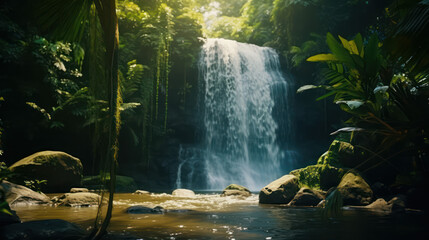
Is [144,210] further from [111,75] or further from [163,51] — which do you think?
[163,51]

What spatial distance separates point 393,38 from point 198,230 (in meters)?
3.04

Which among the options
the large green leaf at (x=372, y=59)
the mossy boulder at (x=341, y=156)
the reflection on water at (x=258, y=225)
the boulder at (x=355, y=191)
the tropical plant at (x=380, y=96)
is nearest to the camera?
the reflection on water at (x=258, y=225)

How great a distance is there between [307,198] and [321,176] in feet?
4.34

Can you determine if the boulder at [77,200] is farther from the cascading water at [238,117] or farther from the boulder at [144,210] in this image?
the cascading water at [238,117]

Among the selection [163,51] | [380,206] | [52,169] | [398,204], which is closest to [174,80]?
[163,51]

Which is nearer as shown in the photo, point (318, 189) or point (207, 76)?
point (318, 189)

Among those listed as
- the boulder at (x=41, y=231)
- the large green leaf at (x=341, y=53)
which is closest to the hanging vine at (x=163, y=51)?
the large green leaf at (x=341, y=53)

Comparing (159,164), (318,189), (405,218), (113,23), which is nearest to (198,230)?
(113,23)

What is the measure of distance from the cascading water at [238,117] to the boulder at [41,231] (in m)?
11.5

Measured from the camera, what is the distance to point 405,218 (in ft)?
15.7

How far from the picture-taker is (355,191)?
266 inches

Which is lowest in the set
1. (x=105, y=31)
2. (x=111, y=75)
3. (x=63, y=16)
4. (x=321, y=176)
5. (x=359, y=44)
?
(x=321, y=176)

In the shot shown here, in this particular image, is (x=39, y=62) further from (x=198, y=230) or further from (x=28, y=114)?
(x=198, y=230)

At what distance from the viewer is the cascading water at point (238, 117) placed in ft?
50.5
